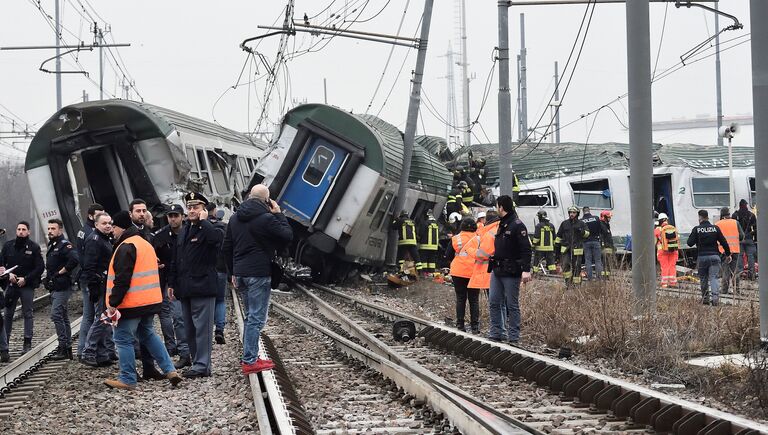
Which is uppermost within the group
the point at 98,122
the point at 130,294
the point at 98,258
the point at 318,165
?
the point at 98,122

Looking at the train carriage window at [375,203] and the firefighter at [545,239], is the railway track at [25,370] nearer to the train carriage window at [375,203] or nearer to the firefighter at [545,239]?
the train carriage window at [375,203]

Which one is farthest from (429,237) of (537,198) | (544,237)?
(537,198)

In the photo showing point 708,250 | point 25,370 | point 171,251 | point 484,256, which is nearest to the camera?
point 171,251

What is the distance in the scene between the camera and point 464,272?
12.2m

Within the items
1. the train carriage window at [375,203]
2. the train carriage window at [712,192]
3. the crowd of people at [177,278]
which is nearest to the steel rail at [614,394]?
the crowd of people at [177,278]

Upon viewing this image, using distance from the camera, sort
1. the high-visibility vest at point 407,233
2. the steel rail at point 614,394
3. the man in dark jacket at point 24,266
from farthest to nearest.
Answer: the high-visibility vest at point 407,233 → the man in dark jacket at point 24,266 → the steel rail at point 614,394

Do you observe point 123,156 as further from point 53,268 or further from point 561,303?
point 561,303

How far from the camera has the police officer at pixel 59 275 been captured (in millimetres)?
11039

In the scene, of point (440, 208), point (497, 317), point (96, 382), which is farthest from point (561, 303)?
point (440, 208)

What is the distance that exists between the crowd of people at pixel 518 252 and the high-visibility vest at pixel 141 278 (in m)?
4.03

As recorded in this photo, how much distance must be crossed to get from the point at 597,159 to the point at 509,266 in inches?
703

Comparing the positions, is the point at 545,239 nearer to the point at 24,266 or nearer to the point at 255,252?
the point at 24,266

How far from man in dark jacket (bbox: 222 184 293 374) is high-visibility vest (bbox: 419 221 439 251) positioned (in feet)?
41.3

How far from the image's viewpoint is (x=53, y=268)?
11023mm
